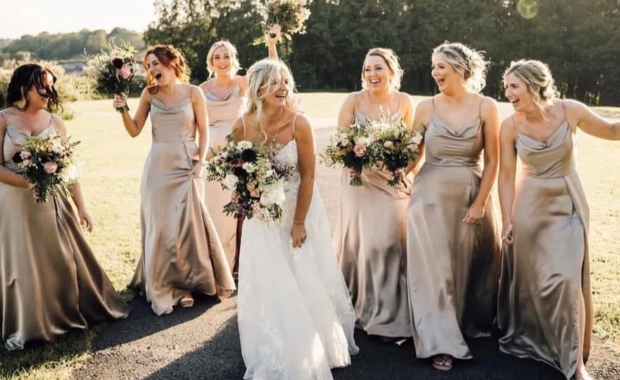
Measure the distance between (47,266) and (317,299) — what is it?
3133 mm

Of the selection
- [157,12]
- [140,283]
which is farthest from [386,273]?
[157,12]

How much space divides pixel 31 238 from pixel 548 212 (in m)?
5.37

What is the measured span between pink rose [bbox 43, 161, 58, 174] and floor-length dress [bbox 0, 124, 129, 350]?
49 cm

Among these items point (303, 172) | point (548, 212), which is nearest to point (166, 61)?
point (303, 172)

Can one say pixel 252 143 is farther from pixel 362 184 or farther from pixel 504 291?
pixel 504 291

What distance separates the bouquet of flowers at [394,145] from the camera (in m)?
5.66

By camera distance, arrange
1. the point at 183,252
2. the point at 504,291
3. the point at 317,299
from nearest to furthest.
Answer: the point at 317,299, the point at 504,291, the point at 183,252

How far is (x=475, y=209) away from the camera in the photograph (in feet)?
Answer: 19.0

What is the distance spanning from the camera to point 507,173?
568cm

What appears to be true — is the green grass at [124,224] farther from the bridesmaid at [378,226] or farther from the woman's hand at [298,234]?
the woman's hand at [298,234]

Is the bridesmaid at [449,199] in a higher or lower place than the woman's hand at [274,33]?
lower

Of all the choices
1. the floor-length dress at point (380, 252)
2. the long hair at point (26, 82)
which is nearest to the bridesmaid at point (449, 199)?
the floor-length dress at point (380, 252)

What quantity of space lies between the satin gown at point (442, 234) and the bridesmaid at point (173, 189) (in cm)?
292

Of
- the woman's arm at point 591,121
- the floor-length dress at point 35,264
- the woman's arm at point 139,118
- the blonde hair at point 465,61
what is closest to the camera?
the woman's arm at point 591,121
